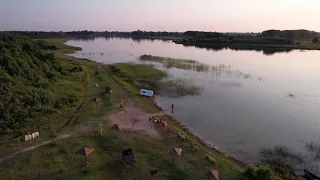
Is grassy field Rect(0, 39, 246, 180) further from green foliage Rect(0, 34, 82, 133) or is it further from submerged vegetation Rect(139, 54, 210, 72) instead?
submerged vegetation Rect(139, 54, 210, 72)

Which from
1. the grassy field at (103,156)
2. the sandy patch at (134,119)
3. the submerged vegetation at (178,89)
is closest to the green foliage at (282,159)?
the grassy field at (103,156)

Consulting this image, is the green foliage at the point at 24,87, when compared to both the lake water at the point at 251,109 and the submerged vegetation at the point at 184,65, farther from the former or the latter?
the submerged vegetation at the point at 184,65

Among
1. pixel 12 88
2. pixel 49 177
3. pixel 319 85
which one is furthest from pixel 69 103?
pixel 319 85

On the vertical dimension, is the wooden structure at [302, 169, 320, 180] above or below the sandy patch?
below

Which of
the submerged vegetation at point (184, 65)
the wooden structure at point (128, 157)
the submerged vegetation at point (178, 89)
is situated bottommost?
the wooden structure at point (128, 157)

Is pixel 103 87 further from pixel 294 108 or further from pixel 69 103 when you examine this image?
pixel 294 108

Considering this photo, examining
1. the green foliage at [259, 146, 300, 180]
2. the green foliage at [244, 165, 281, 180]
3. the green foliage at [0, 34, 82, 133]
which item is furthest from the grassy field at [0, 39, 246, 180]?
the green foliage at [259, 146, 300, 180]

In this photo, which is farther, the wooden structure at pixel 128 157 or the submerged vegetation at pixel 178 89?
the submerged vegetation at pixel 178 89
